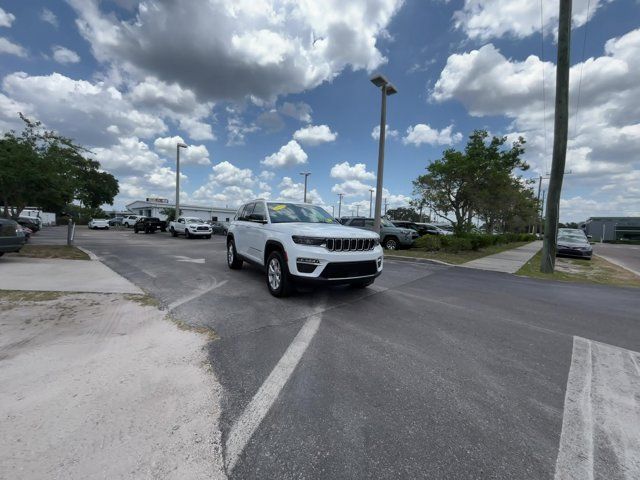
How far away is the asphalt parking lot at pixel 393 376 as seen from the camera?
1.90 m

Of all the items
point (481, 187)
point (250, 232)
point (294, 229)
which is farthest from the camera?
point (481, 187)

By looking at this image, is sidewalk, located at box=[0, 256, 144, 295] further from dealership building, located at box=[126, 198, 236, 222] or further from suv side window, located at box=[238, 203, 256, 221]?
dealership building, located at box=[126, 198, 236, 222]

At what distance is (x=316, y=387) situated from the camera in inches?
104

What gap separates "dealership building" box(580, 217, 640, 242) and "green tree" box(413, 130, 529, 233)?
73.4 metres

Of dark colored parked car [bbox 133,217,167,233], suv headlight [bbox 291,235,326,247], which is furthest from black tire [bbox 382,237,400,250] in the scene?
dark colored parked car [bbox 133,217,167,233]

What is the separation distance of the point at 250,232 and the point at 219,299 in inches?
80.5

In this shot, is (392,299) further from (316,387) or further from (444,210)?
(444,210)

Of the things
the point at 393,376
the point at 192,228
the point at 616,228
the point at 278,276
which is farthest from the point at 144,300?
the point at 616,228

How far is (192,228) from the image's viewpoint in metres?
22.6

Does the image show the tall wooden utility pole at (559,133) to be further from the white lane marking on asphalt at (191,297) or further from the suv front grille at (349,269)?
the white lane marking on asphalt at (191,297)

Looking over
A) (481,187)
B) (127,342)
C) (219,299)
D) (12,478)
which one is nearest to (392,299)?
(219,299)

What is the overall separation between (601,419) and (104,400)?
3.90 metres

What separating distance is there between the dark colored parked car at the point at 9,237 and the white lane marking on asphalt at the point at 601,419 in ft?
37.2

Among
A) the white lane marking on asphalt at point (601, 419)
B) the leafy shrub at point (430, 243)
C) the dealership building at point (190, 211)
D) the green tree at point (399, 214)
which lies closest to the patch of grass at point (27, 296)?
the white lane marking on asphalt at point (601, 419)
